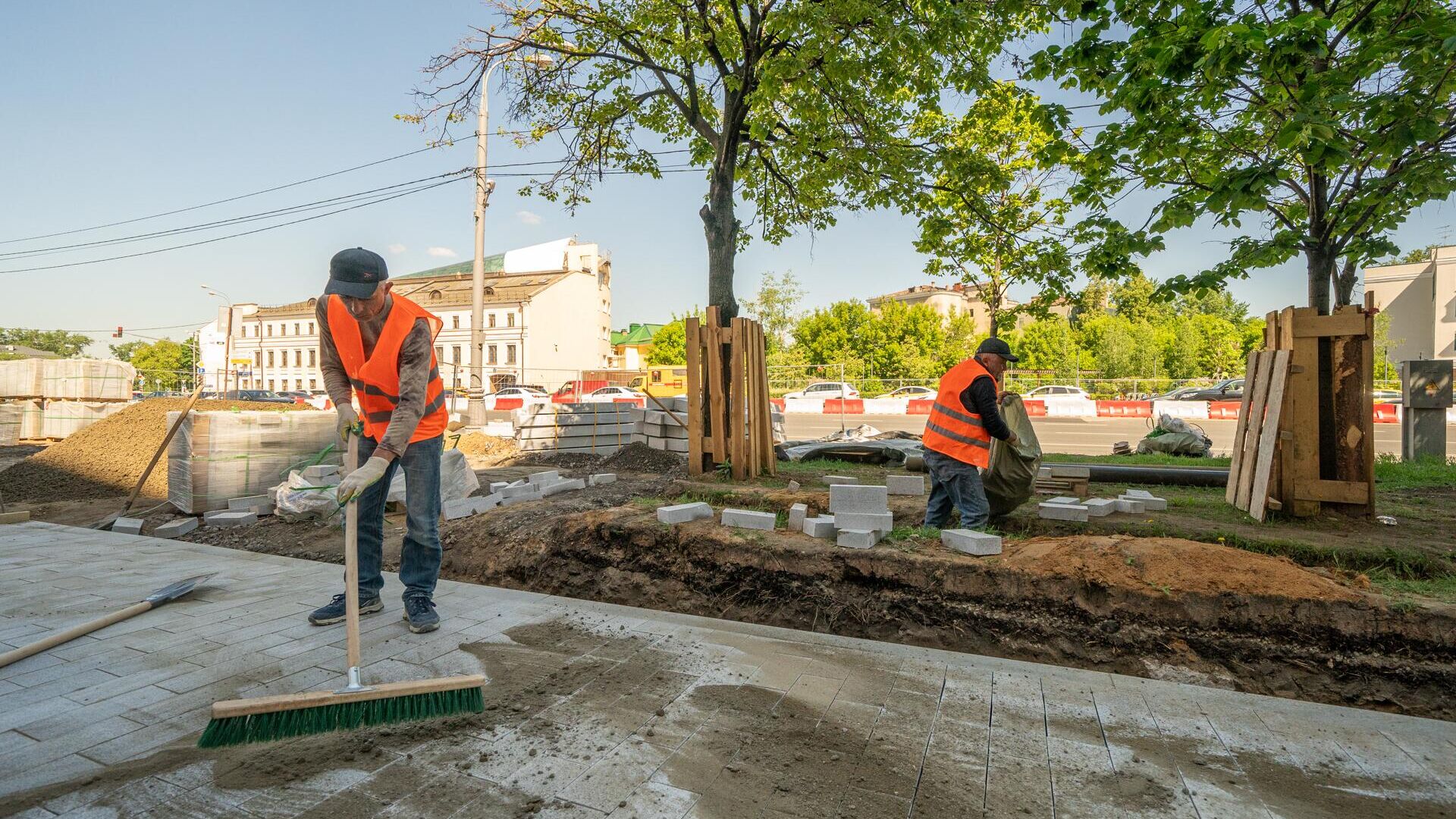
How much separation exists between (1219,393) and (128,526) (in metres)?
32.4

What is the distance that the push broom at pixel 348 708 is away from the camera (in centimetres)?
267

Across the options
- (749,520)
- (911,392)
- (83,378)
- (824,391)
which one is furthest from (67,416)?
(911,392)

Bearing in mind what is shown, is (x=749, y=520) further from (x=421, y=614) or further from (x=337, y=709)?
(x=337, y=709)

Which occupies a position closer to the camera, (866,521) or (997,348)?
(866,521)

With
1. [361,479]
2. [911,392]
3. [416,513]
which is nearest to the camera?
[361,479]

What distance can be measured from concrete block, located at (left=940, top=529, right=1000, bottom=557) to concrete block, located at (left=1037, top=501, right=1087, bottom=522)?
1.34 meters

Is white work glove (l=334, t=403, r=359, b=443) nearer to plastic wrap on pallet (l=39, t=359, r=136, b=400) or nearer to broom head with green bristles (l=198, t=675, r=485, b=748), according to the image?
broom head with green bristles (l=198, t=675, r=485, b=748)

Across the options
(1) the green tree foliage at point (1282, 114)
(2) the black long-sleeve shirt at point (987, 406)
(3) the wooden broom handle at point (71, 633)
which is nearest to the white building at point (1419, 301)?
(1) the green tree foliage at point (1282, 114)

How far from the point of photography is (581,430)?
43.3 feet

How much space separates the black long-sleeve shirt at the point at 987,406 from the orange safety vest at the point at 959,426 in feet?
0.11

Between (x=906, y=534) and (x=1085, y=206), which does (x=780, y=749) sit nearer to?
(x=906, y=534)

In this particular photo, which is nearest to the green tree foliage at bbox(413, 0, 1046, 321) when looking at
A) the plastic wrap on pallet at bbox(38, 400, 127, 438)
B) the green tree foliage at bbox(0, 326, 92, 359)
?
the plastic wrap on pallet at bbox(38, 400, 127, 438)

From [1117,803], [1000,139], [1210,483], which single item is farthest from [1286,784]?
[1000,139]

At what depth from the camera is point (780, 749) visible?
106 inches
